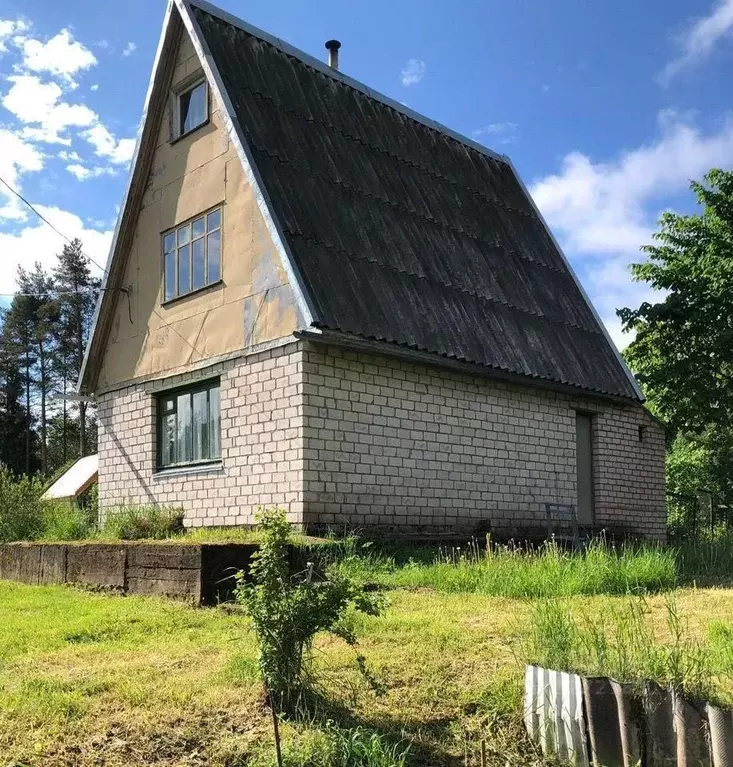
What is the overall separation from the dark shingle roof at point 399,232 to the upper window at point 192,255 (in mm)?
1510

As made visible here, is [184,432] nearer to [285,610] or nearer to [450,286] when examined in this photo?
[450,286]

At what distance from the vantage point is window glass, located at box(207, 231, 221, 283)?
1281cm

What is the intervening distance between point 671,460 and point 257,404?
28.4m

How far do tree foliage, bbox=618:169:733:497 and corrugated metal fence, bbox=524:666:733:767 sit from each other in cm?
1653

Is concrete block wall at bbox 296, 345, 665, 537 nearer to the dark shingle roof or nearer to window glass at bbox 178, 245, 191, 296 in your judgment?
the dark shingle roof

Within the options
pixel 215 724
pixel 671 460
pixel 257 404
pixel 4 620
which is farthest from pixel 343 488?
pixel 671 460

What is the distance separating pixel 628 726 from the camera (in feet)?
13.6

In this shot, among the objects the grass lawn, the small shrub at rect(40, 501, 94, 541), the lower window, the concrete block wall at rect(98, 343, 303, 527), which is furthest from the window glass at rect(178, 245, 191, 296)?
the grass lawn

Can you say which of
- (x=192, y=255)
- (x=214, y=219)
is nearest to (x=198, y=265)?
(x=192, y=255)

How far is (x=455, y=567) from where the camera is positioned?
9211mm

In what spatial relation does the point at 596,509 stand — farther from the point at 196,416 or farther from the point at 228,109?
the point at 228,109

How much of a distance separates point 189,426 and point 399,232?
463 centimetres

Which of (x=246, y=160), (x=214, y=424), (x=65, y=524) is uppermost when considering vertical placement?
(x=246, y=160)

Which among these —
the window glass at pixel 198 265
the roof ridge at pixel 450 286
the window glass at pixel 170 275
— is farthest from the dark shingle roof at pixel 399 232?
the window glass at pixel 170 275
